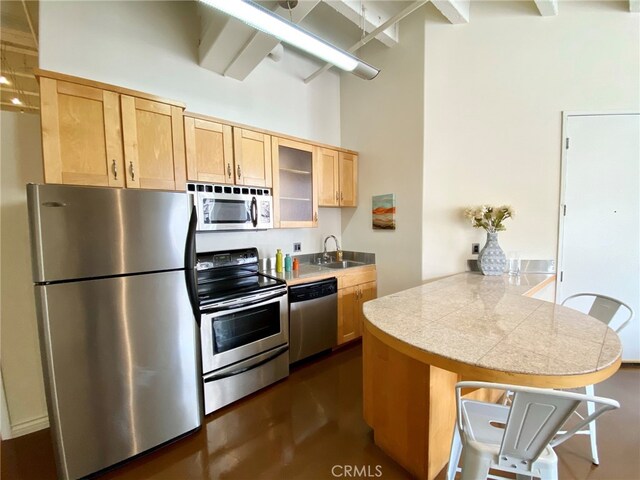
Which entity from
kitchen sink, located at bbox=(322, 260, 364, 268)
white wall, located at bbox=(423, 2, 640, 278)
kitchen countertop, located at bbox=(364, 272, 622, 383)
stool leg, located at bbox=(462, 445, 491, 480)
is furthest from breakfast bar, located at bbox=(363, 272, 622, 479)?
kitchen sink, located at bbox=(322, 260, 364, 268)

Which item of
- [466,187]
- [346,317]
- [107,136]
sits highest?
[107,136]

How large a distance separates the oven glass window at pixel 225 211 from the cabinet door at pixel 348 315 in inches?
51.9

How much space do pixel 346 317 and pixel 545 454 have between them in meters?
2.14

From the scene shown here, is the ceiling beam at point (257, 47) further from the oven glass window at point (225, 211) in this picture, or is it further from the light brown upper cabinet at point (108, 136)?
the oven glass window at point (225, 211)

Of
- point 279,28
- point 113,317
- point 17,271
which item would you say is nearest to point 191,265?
point 113,317

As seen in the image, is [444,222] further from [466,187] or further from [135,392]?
[135,392]

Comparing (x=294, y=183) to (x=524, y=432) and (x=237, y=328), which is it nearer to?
(x=237, y=328)

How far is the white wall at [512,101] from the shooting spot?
2.42 metres

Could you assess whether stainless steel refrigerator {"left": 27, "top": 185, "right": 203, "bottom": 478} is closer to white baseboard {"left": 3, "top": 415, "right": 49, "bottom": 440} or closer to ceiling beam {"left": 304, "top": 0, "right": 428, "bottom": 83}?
white baseboard {"left": 3, "top": 415, "right": 49, "bottom": 440}

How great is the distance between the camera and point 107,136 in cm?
176

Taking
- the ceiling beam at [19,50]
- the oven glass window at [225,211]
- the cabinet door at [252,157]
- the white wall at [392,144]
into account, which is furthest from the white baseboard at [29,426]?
the white wall at [392,144]

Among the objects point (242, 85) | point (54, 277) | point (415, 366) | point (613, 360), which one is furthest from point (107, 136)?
point (613, 360)

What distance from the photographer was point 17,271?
182cm

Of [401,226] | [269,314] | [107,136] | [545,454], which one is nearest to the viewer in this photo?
[545,454]
